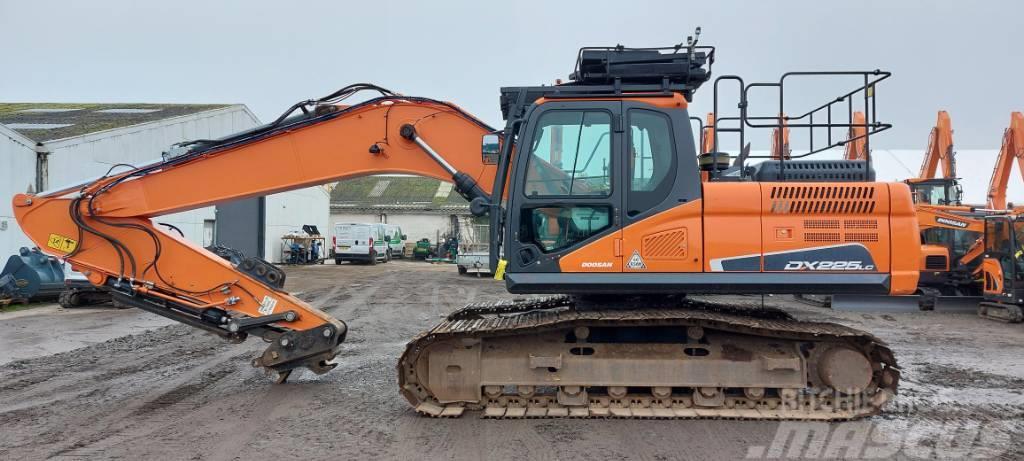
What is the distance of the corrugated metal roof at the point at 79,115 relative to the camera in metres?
20.6

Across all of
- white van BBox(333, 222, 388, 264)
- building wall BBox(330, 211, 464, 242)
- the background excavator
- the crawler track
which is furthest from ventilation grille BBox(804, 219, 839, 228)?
building wall BBox(330, 211, 464, 242)

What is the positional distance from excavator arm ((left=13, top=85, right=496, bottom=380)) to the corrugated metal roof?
47.8ft

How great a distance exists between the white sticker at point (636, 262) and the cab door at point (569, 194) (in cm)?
11

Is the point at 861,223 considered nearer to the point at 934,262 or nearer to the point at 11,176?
the point at 934,262

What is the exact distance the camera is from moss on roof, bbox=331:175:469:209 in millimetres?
53719

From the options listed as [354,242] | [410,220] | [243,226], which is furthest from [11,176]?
[410,220]

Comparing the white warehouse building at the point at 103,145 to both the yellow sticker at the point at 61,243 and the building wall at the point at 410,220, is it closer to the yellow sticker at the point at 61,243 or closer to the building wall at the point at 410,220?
the yellow sticker at the point at 61,243

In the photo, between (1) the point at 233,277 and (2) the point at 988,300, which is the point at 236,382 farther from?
(2) the point at 988,300

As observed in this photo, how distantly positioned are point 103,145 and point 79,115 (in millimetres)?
7172

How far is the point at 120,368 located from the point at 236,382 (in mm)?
2024

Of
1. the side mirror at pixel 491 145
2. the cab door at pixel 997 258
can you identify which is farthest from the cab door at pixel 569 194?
the cab door at pixel 997 258

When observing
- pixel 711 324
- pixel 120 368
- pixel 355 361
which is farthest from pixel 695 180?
pixel 120 368

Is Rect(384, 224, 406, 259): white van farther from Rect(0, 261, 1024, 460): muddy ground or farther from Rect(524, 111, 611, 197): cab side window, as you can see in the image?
Rect(524, 111, 611, 197): cab side window

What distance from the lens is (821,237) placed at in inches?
234
